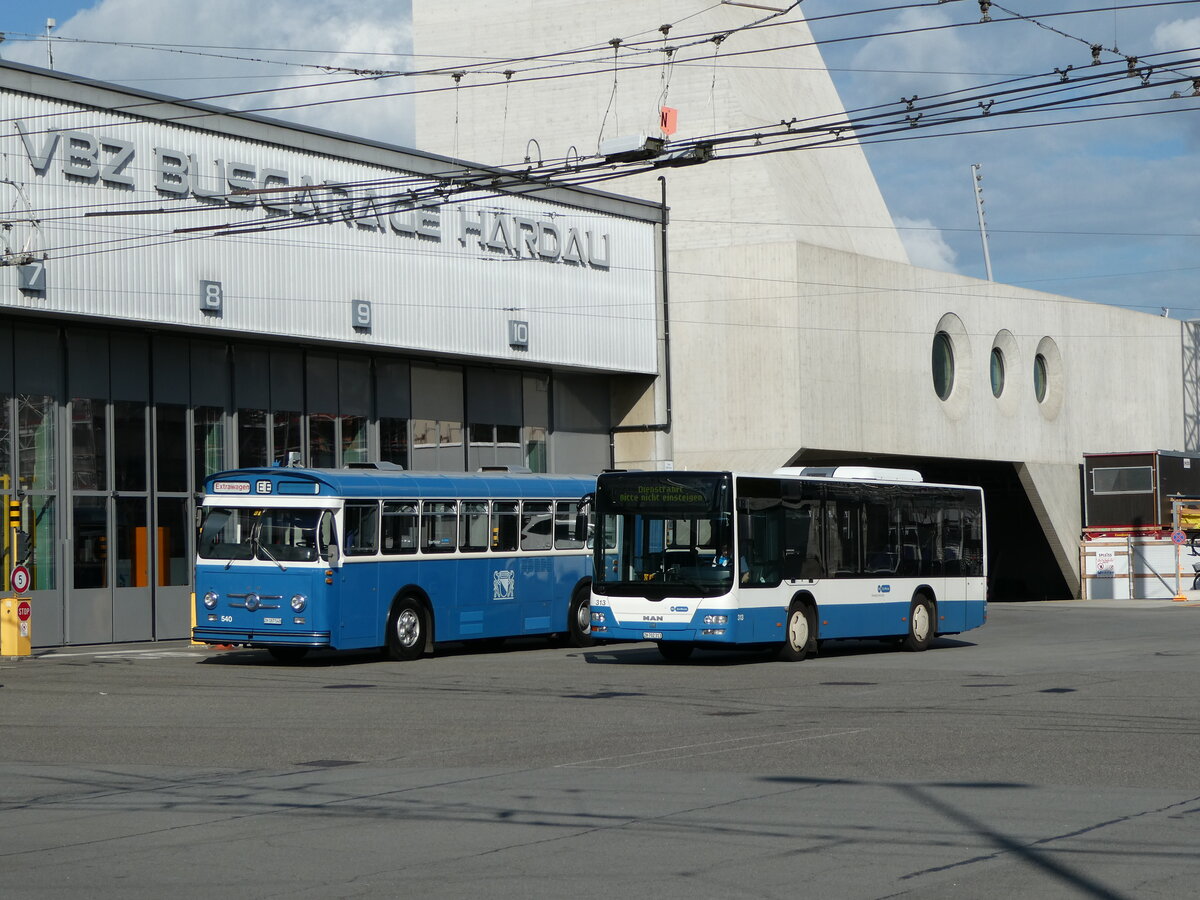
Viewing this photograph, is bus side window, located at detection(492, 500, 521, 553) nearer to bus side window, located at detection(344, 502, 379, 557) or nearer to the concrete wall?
bus side window, located at detection(344, 502, 379, 557)

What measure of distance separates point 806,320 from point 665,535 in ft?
65.6

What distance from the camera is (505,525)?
25844 mm

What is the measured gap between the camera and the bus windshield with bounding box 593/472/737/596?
21.9 meters

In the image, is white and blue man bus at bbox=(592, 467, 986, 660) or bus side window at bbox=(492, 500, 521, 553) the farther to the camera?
bus side window at bbox=(492, 500, 521, 553)

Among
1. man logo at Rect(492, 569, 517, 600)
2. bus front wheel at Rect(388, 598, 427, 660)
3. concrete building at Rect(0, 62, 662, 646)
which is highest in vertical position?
concrete building at Rect(0, 62, 662, 646)

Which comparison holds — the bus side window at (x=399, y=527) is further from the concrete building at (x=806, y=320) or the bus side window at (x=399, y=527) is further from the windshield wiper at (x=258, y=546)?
the concrete building at (x=806, y=320)

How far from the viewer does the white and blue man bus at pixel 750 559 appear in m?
21.9

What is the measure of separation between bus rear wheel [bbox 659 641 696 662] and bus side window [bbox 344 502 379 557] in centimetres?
433

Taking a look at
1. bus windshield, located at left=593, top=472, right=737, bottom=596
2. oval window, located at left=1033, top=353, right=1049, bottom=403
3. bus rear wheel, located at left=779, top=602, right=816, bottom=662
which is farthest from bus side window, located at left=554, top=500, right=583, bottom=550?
oval window, located at left=1033, top=353, right=1049, bottom=403

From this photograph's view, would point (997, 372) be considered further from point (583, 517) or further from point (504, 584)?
point (504, 584)

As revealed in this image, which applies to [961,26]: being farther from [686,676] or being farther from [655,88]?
[655,88]

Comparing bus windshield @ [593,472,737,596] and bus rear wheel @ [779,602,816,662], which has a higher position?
bus windshield @ [593,472,737,596]

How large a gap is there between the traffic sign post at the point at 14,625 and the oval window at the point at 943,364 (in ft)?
98.0

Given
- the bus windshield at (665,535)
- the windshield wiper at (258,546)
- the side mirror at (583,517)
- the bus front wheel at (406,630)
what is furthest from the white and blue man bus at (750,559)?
the windshield wiper at (258,546)
